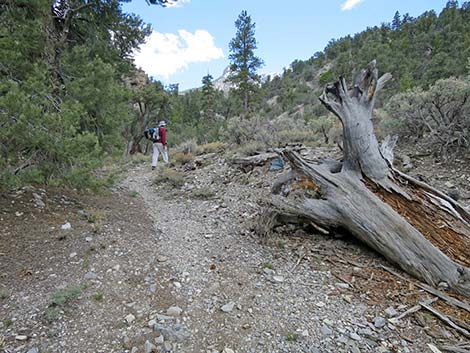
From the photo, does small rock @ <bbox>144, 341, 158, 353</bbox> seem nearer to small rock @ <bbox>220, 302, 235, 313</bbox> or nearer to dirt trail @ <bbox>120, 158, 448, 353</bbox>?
dirt trail @ <bbox>120, 158, 448, 353</bbox>

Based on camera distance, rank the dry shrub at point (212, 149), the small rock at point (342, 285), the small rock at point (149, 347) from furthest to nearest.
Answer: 1. the dry shrub at point (212, 149)
2. the small rock at point (342, 285)
3. the small rock at point (149, 347)

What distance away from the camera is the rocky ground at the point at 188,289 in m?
2.45

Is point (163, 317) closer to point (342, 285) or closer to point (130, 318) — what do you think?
point (130, 318)

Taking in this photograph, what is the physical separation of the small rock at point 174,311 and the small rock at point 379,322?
1.97m

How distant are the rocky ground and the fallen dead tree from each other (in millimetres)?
302

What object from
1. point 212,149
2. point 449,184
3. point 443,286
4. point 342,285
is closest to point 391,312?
point 342,285

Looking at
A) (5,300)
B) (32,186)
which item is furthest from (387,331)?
(32,186)

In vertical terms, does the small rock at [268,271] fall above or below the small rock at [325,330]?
above

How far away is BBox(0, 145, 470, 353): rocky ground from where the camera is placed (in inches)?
96.4

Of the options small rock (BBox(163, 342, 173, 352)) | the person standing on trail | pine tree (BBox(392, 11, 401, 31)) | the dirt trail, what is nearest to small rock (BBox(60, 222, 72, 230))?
the dirt trail

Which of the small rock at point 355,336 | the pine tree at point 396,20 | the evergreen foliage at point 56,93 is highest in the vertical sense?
the pine tree at point 396,20

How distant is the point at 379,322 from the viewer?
266 cm

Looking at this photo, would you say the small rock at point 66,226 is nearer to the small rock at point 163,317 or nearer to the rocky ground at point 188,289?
the rocky ground at point 188,289

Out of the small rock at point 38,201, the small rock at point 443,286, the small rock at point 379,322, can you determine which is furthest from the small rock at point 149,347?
the small rock at point 38,201
